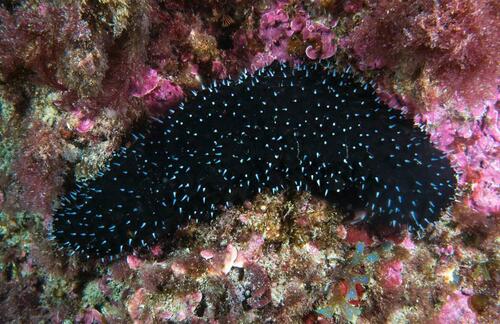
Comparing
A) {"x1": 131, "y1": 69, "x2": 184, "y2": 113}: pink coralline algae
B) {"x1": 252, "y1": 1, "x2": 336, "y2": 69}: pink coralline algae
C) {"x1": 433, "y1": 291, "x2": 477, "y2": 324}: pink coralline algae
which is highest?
{"x1": 252, "y1": 1, "x2": 336, "y2": 69}: pink coralline algae

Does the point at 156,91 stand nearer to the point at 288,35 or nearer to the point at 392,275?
the point at 288,35

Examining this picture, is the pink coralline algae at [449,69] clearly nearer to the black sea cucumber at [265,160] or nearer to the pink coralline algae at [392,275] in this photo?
the black sea cucumber at [265,160]

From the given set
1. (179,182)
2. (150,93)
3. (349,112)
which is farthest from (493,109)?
(150,93)

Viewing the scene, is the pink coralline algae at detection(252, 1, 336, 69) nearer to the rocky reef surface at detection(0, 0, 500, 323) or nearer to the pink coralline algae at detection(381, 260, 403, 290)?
the rocky reef surface at detection(0, 0, 500, 323)

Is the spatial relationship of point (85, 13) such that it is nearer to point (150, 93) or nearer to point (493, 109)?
point (150, 93)

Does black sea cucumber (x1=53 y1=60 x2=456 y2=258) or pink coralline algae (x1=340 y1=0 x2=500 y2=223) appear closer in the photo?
pink coralline algae (x1=340 y1=0 x2=500 y2=223)

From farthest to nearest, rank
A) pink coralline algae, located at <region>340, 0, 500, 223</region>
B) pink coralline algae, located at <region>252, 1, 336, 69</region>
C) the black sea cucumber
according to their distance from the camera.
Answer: pink coralline algae, located at <region>252, 1, 336, 69</region> → the black sea cucumber → pink coralline algae, located at <region>340, 0, 500, 223</region>

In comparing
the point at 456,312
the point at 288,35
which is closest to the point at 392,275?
the point at 456,312

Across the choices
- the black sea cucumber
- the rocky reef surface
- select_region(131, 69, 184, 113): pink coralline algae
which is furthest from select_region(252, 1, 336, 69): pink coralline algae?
select_region(131, 69, 184, 113): pink coralline algae
